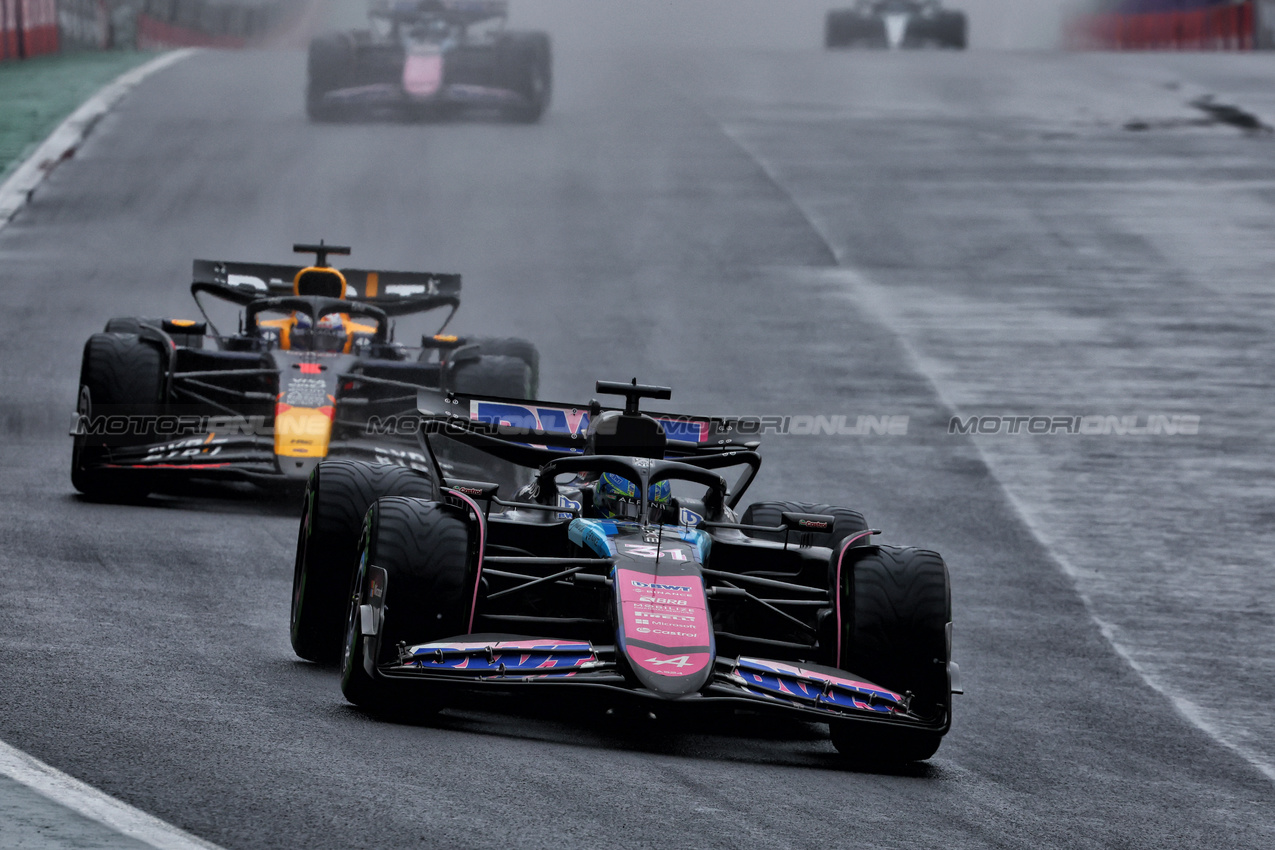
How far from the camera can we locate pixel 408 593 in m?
7.50

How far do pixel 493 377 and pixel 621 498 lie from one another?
19.5ft

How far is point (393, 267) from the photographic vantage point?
23500 millimetres

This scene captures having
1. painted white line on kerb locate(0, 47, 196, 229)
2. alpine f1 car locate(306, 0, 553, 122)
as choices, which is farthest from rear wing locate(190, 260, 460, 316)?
alpine f1 car locate(306, 0, 553, 122)

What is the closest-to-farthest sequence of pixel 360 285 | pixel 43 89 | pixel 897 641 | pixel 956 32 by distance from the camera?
pixel 897 641
pixel 360 285
pixel 43 89
pixel 956 32

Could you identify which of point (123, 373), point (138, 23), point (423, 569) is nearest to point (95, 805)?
point (423, 569)

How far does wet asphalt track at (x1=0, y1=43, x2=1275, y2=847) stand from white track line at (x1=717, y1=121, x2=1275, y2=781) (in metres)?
0.09

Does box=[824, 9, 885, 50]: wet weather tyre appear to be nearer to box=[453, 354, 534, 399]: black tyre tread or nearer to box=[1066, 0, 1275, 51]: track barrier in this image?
box=[1066, 0, 1275, 51]: track barrier

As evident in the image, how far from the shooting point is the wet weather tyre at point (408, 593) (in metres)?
7.39

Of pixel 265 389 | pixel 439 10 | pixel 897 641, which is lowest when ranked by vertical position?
pixel 265 389

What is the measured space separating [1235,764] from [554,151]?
22.5 meters

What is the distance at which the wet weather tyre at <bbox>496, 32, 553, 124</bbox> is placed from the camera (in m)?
30.2

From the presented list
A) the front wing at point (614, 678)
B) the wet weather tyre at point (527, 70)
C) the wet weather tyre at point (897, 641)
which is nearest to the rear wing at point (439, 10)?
the wet weather tyre at point (527, 70)

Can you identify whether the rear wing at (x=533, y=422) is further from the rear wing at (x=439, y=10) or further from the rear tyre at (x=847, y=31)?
the rear tyre at (x=847, y=31)

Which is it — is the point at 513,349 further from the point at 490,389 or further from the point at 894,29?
the point at 894,29
